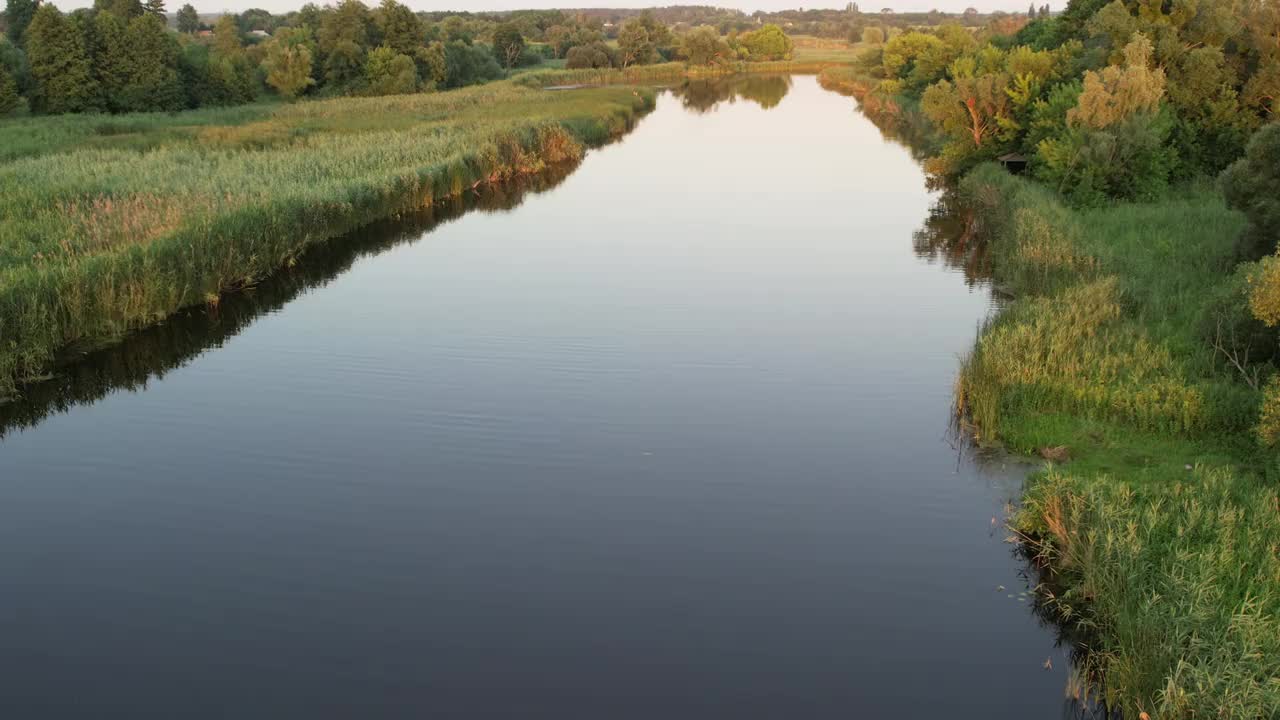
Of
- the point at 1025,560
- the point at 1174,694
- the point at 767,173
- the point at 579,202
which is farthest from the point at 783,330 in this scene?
the point at 767,173

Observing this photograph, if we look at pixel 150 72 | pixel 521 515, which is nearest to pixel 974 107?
pixel 521 515

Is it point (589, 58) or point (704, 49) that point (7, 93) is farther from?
point (704, 49)

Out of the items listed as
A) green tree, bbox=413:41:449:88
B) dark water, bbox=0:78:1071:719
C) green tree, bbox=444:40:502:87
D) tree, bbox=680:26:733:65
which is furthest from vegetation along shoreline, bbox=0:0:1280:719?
tree, bbox=680:26:733:65

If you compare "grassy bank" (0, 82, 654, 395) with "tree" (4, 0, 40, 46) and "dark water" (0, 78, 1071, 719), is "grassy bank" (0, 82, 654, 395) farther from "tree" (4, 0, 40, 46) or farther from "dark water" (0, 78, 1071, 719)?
"tree" (4, 0, 40, 46)

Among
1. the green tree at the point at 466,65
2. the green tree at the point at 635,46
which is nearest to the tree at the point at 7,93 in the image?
the green tree at the point at 466,65

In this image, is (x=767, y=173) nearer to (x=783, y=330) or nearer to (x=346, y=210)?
(x=346, y=210)

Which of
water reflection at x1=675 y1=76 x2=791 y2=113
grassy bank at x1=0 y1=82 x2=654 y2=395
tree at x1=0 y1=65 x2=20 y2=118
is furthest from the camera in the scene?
water reflection at x1=675 y1=76 x2=791 y2=113
